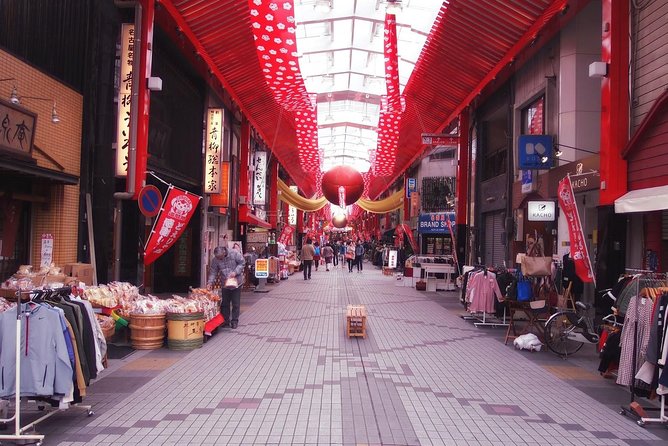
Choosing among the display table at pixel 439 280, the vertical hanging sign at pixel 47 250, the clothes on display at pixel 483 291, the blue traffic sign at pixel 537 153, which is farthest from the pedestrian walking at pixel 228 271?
the display table at pixel 439 280

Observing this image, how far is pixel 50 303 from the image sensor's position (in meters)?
5.18

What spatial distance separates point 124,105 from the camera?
10055mm

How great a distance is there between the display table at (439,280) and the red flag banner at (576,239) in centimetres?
1114

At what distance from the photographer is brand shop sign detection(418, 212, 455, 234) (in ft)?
93.0

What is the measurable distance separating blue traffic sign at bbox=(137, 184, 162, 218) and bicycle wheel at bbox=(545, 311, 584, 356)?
6765 mm

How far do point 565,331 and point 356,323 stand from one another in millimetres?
3524

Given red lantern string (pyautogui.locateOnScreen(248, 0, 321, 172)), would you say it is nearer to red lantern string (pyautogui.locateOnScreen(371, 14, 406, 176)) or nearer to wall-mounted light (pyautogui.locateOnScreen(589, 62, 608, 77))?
red lantern string (pyautogui.locateOnScreen(371, 14, 406, 176))

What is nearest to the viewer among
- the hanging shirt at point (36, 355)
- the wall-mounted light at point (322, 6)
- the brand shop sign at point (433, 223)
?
the hanging shirt at point (36, 355)

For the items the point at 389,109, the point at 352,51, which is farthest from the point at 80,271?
the point at 352,51

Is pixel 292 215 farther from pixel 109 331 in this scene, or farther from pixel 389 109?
pixel 109 331

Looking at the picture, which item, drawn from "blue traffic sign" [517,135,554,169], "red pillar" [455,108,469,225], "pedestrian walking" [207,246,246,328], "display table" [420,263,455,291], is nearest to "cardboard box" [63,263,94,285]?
"pedestrian walking" [207,246,246,328]

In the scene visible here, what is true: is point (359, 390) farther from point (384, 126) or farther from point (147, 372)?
point (384, 126)

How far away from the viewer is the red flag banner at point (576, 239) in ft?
28.1

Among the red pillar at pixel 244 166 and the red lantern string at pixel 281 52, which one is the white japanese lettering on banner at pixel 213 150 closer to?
the red lantern string at pixel 281 52
